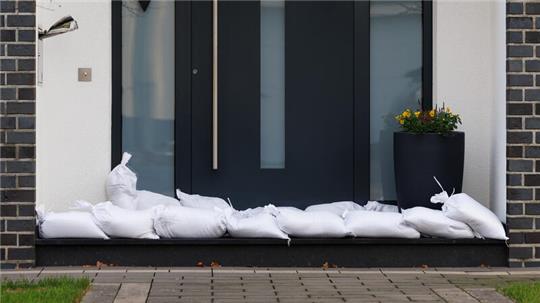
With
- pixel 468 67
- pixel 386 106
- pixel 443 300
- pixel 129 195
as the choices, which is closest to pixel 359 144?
pixel 386 106

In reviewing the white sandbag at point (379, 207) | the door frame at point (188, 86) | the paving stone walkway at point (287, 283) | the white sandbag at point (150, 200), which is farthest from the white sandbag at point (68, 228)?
the white sandbag at point (379, 207)

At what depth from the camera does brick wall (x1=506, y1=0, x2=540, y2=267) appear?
1040 centimetres

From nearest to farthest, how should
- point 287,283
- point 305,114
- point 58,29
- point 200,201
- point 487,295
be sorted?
point 487,295, point 287,283, point 58,29, point 200,201, point 305,114

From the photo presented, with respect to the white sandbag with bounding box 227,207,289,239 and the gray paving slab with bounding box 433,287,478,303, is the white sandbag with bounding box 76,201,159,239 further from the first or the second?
the gray paving slab with bounding box 433,287,478,303

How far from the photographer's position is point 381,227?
34.1 feet

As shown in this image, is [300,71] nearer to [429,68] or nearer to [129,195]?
[429,68]

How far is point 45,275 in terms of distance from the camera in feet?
32.4

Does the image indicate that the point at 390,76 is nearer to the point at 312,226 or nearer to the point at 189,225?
the point at 312,226

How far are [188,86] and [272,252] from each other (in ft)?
6.07

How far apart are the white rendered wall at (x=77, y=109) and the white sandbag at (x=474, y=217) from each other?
3067 mm

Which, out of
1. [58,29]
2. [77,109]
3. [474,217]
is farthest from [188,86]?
[474,217]

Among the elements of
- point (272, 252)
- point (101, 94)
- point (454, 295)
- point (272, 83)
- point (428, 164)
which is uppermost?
point (272, 83)

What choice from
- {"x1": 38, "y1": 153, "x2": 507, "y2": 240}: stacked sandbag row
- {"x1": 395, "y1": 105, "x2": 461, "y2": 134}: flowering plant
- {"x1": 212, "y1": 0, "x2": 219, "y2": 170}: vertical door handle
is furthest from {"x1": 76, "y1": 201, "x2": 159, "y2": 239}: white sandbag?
{"x1": 395, "y1": 105, "x2": 461, "y2": 134}: flowering plant

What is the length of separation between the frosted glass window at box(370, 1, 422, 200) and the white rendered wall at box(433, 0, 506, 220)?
23 centimetres
